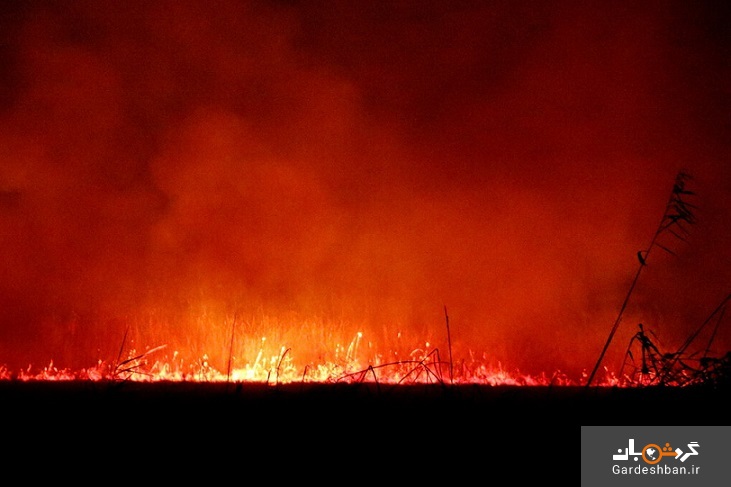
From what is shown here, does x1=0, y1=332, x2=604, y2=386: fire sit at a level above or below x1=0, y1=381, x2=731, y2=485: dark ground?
above

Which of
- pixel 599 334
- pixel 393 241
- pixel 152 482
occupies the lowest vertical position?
pixel 152 482

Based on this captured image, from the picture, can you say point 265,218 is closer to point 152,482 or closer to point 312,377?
point 312,377

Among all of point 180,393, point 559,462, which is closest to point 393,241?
point 180,393

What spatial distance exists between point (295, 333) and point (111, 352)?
288 centimetres

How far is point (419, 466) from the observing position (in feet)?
7.68

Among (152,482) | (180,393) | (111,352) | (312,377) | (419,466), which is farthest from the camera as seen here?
(111,352)

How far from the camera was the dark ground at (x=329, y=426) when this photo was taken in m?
2.31

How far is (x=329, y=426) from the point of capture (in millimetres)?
2664

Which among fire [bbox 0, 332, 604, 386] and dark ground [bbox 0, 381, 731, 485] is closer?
dark ground [bbox 0, 381, 731, 485]

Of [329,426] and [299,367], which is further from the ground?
[299,367]

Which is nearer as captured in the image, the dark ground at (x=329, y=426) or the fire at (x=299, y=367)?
the dark ground at (x=329, y=426)

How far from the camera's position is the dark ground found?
231cm

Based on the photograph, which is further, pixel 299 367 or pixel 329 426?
pixel 299 367

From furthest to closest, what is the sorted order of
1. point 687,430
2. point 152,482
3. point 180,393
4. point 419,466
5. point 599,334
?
point 599,334 → point 180,393 → point 687,430 → point 419,466 → point 152,482
